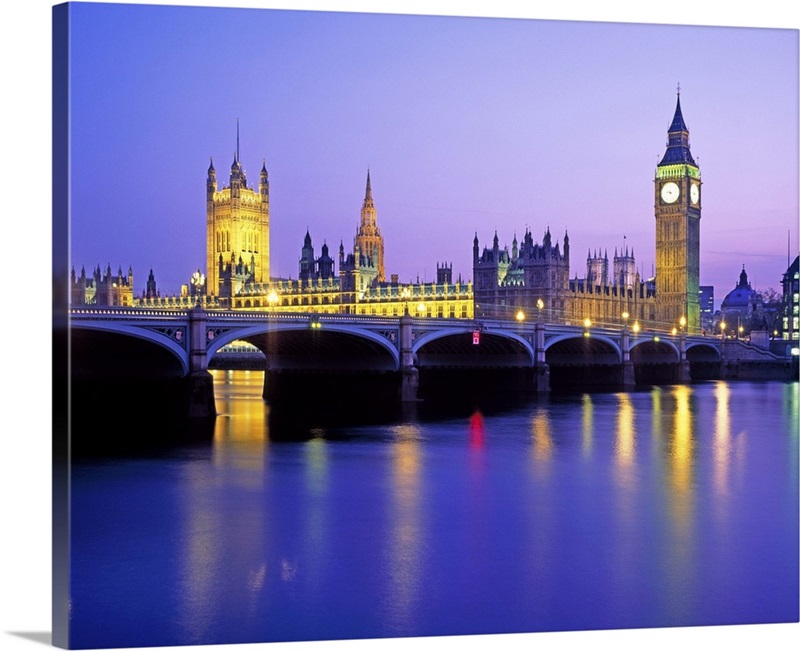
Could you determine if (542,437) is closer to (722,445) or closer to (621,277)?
(722,445)

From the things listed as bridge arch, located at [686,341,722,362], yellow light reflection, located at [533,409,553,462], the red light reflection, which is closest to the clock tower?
bridge arch, located at [686,341,722,362]

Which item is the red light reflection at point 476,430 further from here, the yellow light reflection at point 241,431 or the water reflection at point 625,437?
the yellow light reflection at point 241,431

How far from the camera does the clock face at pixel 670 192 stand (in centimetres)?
7462

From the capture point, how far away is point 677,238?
74.9 metres

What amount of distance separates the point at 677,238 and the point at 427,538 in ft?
223

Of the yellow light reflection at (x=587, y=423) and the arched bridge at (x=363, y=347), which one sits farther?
the arched bridge at (x=363, y=347)

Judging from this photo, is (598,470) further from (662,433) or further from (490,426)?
(490,426)

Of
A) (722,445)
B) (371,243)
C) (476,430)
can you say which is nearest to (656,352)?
(371,243)

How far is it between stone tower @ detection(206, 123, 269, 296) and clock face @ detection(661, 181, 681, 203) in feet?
93.0

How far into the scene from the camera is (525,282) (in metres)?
60.8

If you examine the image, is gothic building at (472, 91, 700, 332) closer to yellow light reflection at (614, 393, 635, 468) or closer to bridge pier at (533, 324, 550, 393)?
bridge pier at (533, 324, 550, 393)

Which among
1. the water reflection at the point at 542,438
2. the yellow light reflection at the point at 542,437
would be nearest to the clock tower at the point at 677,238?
the water reflection at the point at 542,438

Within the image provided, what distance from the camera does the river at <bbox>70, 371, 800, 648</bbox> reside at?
739 centimetres
